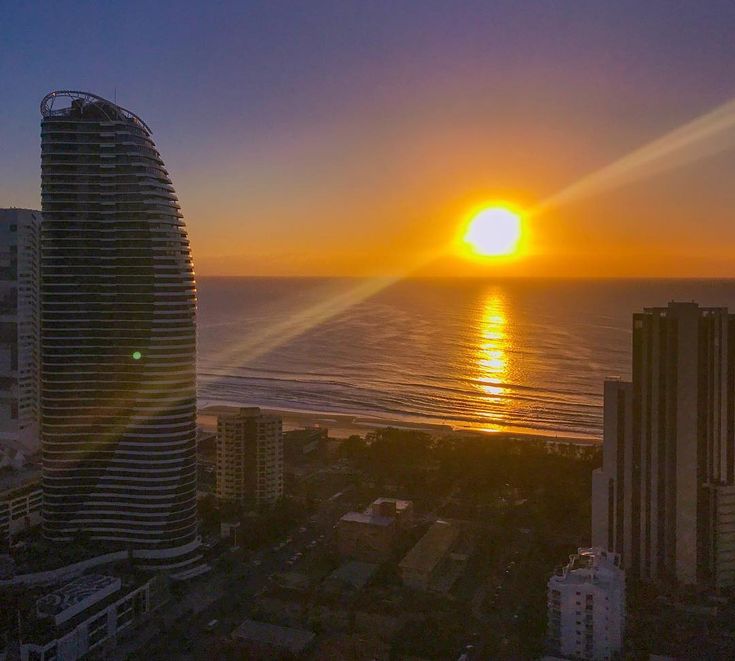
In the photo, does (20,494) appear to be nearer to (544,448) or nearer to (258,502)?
(258,502)

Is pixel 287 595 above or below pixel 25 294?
below

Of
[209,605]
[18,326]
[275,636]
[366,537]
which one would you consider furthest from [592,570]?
[18,326]

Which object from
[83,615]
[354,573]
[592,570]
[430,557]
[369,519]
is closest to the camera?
[83,615]

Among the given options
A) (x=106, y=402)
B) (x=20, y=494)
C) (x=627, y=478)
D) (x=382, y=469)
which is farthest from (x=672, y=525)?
(x=20, y=494)

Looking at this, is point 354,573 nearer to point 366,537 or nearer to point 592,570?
point 366,537

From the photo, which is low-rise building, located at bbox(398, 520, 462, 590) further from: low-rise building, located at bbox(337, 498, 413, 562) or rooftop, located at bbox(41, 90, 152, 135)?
rooftop, located at bbox(41, 90, 152, 135)

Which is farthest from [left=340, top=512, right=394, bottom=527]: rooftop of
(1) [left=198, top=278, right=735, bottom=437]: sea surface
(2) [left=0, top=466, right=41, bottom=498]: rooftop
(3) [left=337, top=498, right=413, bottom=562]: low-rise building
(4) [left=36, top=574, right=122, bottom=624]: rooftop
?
(1) [left=198, top=278, right=735, bottom=437]: sea surface

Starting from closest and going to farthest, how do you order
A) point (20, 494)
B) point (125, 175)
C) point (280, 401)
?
point (125, 175) → point (20, 494) → point (280, 401)
